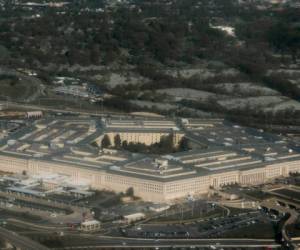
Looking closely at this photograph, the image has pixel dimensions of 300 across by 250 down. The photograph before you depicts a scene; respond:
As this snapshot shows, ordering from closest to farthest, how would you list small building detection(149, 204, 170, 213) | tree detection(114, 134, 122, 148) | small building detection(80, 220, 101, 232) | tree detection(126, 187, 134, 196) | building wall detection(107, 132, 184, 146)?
small building detection(80, 220, 101, 232) < small building detection(149, 204, 170, 213) < tree detection(126, 187, 134, 196) < tree detection(114, 134, 122, 148) < building wall detection(107, 132, 184, 146)

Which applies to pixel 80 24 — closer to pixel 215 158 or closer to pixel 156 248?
pixel 215 158

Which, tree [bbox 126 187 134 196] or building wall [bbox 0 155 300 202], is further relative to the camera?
tree [bbox 126 187 134 196]

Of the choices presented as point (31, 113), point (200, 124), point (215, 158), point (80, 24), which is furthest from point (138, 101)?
point (80, 24)

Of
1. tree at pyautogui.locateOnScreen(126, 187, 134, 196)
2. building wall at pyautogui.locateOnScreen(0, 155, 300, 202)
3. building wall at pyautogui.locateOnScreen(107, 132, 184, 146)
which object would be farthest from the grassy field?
building wall at pyautogui.locateOnScreen(107, 132, 184, 146)

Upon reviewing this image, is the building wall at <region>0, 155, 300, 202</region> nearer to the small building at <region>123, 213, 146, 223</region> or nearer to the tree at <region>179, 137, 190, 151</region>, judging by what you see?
the small building at <region>123, 213, 146, 223</region>

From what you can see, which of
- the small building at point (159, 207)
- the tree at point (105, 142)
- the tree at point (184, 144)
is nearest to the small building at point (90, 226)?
the small building at point (159, 207)

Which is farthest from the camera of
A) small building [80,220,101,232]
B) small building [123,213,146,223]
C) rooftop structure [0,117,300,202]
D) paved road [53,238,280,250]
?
rooftop structure [0,117,300,202]
